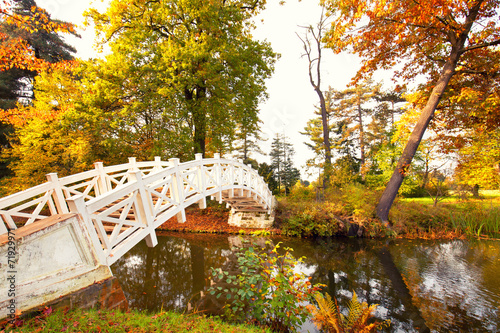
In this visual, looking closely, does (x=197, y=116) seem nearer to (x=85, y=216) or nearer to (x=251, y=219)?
(x=251, y=219)

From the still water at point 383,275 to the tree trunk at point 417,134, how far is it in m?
1.82

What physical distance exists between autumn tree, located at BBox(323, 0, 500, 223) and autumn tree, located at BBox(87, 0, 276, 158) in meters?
5.47

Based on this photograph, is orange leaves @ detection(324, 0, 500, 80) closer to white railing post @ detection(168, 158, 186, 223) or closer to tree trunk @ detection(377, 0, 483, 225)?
tree trunk @ detection(377, 0, 483, 225)

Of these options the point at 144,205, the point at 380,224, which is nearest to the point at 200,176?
the point at 144,205

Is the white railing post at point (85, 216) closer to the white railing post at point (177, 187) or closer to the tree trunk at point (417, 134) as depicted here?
the white railing post at point (177, 187)

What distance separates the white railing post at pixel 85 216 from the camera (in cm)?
318

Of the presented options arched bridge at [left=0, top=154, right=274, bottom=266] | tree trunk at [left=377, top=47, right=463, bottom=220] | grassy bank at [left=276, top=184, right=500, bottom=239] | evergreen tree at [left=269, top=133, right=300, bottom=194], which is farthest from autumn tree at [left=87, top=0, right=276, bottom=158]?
evergreen tree at [left=269, top=133, right=300, bottom=194]

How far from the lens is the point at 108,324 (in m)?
2.84

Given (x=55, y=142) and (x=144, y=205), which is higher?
(x=55, y=142)

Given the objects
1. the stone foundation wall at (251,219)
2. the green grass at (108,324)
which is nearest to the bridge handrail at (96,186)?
the stone foundation wall at (251,219)

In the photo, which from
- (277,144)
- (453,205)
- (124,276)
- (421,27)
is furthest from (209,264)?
(277,144)

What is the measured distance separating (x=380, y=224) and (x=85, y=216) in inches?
470

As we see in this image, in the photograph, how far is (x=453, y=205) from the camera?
500 inches

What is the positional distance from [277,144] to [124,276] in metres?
25.3
